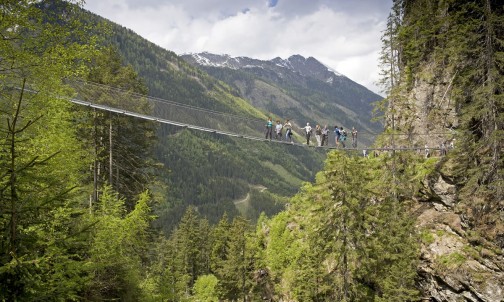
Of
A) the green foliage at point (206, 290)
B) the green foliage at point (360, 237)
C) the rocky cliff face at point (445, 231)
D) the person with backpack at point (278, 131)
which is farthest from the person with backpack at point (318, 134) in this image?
the green foliage at point (206, 290)

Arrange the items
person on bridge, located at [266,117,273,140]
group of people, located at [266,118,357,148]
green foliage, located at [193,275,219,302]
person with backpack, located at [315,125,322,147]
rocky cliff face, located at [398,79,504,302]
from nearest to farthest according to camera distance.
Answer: rocky cliff face, located at [398,79,504,302] → person on bridge, located at [266,117,273,140] → group of people, located at [266,118,357,148] → person with backpack, located at [315,125,322,147] → green foliage, located at [193,275,219,302]

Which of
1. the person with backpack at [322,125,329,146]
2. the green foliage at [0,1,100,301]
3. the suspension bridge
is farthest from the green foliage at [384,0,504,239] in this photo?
the green foliage at [0,1,100,301]

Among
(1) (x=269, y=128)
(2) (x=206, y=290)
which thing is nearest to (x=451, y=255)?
(1) (x=269, y=128)

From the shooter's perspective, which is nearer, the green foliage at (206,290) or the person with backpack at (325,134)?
the person with backpack at (325,134)

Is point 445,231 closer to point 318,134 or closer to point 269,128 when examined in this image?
point 318,134

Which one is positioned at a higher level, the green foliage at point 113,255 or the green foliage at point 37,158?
the green foliage at point 37,158

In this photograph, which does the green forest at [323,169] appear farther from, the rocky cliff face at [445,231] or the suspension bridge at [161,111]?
the suspension bridge at [161,111]

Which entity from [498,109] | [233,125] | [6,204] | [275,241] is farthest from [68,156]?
[275,241]

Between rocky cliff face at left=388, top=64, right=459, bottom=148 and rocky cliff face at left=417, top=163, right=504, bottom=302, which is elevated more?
rocky cliff face at left=388, top=64, right=459, bottom=148

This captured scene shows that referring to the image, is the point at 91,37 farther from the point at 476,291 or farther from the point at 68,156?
the point at 476,291

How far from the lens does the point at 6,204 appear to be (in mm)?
4656

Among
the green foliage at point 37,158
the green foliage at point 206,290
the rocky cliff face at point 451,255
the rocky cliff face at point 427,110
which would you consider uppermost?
the rocky cliff face at point 427,110

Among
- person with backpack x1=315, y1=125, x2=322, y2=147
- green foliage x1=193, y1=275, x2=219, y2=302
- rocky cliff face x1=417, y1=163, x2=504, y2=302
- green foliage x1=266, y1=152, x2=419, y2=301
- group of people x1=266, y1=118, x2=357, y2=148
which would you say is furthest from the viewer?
green foliage x1=193, y1=275, x2=219, y2=302

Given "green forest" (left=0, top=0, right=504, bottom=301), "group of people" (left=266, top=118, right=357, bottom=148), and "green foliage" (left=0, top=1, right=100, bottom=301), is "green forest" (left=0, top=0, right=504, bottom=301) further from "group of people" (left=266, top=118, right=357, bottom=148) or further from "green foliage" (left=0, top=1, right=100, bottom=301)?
"group of people" (left=266, top=118, right=357, bottom=148)
